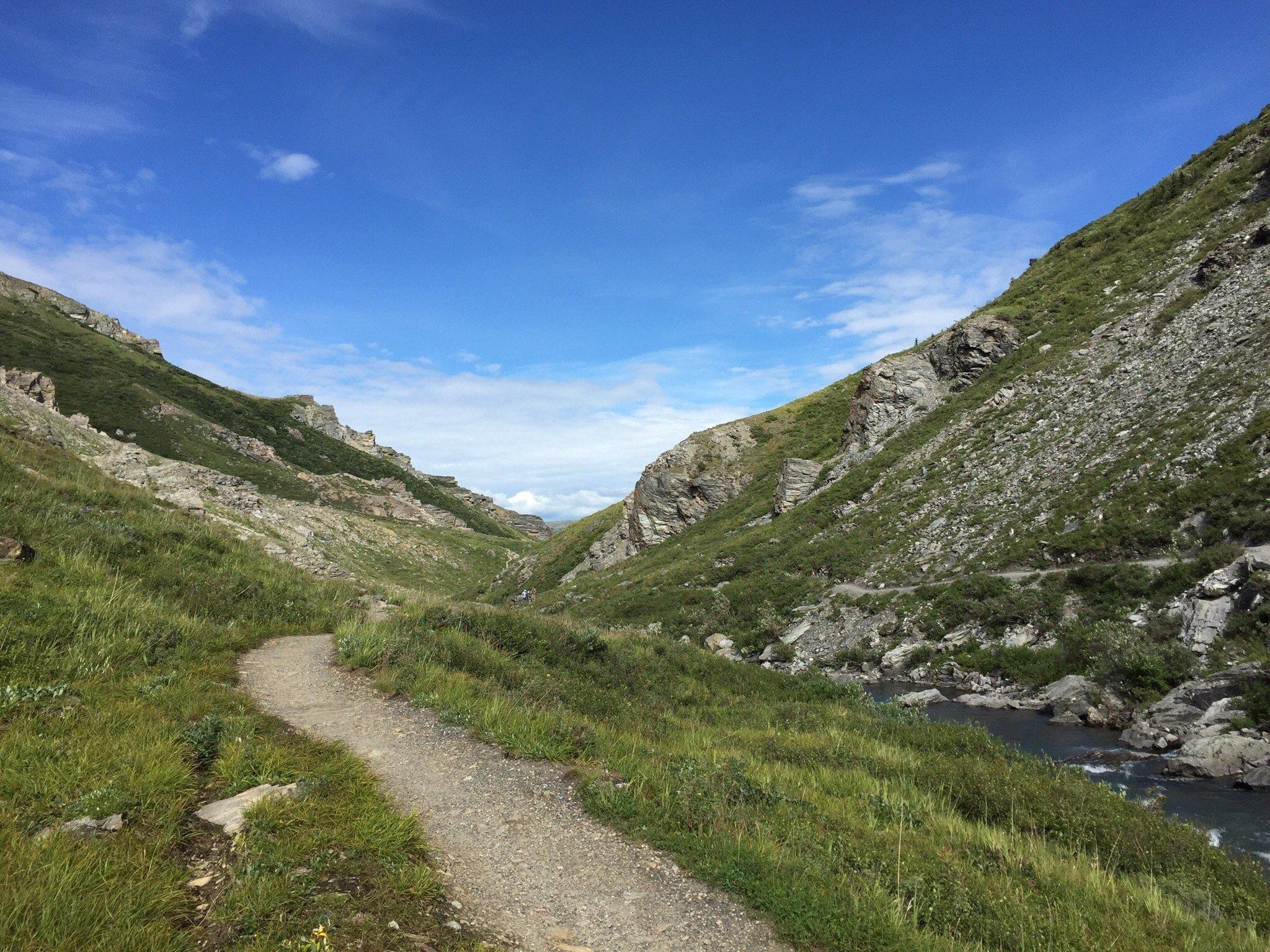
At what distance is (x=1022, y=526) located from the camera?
2800 cm

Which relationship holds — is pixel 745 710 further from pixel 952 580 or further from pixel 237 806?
pixel 952 580

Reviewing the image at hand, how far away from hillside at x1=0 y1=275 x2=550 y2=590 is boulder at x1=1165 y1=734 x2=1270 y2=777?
1232 inches

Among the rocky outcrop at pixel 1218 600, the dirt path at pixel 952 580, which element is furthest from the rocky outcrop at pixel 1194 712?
the dirt path at pixel 952 580

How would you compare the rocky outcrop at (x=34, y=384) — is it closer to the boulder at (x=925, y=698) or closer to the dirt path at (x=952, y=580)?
the dirt path at (x=952, y=580)

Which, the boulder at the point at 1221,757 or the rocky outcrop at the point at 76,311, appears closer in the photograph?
the boulder at the point at 1221,757

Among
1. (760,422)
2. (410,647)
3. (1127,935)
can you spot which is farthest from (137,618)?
(760,422)

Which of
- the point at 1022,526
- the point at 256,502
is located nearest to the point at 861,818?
the point at 1022,526

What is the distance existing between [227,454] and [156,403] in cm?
1867

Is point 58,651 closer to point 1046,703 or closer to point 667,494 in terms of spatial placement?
point 1046,703

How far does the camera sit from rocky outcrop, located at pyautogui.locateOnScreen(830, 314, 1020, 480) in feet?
159

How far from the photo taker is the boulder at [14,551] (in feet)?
35.6

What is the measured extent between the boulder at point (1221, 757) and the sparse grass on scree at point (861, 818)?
12.5 feet

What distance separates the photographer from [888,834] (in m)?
7.94

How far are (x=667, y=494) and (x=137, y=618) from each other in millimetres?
54467
